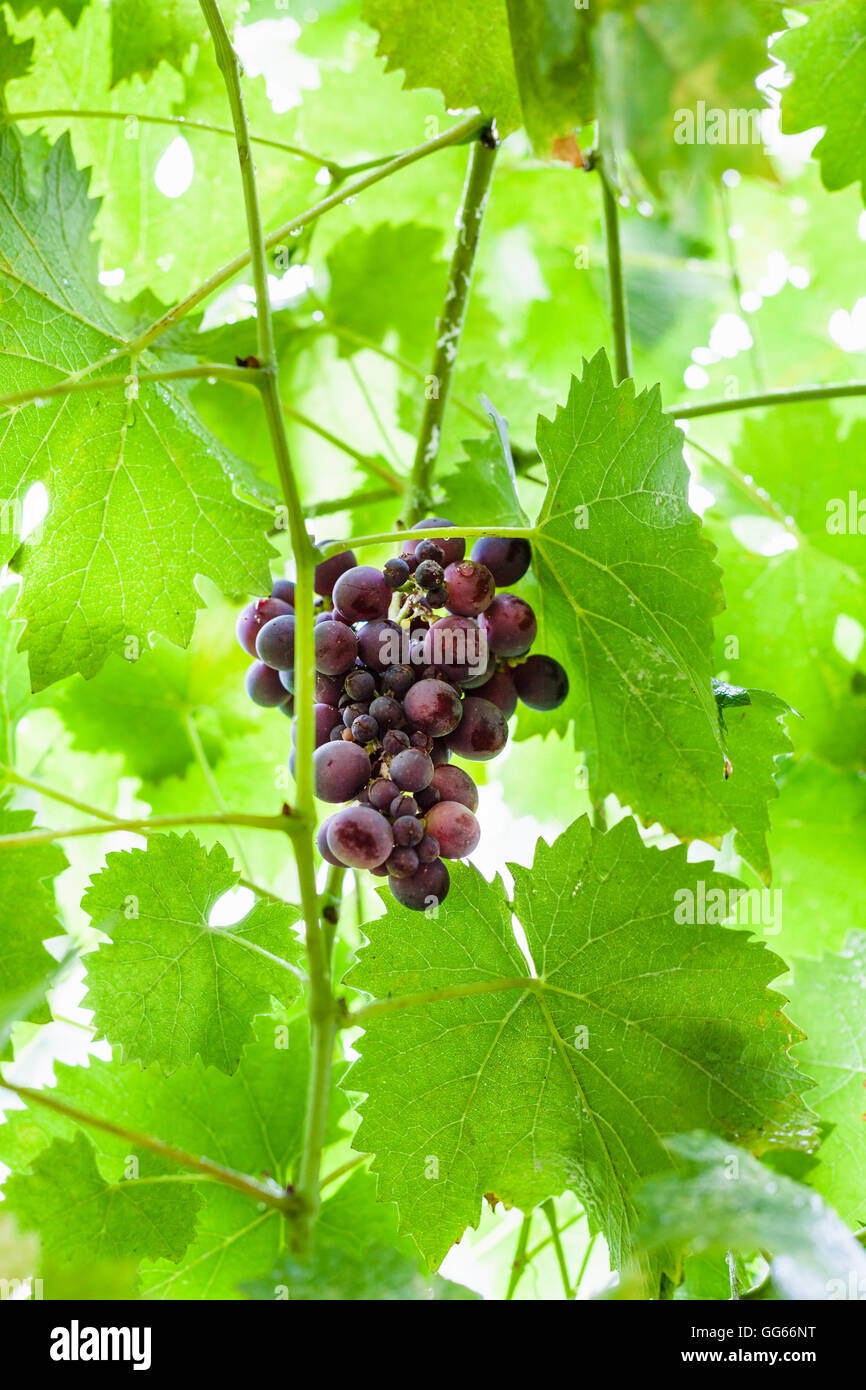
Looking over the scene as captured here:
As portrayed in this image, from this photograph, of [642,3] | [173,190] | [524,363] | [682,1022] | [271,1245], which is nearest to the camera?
[642,3]

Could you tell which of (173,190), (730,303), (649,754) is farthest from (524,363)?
(649,754)

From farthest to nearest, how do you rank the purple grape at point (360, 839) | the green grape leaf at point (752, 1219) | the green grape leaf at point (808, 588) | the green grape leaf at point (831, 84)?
the green grape leaf at point (808, 588), the green grape leaf at point (831, 84), the purple grape at point (360, 839), the green grape leaf at point (752, 1219)

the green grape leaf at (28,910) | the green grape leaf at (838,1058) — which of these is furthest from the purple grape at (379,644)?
the green grape leaf at (838,1058)

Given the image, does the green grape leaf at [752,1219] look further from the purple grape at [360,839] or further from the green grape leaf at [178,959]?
the green grape leaf at [178,959]

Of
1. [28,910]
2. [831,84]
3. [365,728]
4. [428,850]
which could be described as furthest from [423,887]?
[831,84]

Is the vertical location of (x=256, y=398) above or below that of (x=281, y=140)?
below

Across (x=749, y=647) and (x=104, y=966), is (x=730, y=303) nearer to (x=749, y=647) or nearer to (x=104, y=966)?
(x=749, y=647)
